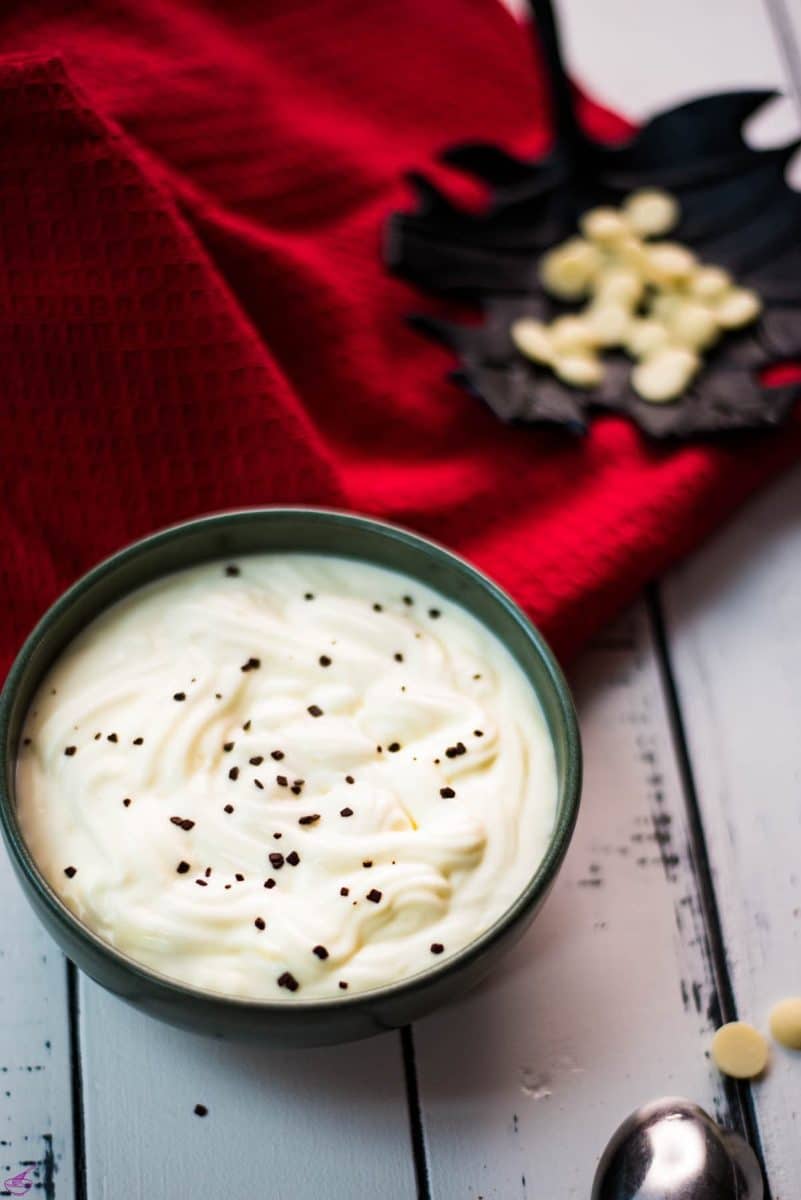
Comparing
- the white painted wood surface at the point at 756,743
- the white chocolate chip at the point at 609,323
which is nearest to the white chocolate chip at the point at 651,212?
the white chocolate chip at the point at 609,323

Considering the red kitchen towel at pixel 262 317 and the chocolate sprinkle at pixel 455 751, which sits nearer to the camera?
the chocolate sprinkle at pixel 455 751

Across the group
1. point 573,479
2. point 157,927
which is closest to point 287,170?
point 573,479

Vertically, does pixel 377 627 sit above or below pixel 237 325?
below

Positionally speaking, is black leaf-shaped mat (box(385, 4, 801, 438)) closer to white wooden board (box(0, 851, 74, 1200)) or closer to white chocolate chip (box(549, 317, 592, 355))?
white chocolate chip (box(549, 317, 592, 355))

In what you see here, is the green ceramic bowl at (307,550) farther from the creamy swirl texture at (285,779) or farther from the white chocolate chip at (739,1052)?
the white chocolate chip at (739,1052)

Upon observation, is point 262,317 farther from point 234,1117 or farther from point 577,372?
point 234,1117

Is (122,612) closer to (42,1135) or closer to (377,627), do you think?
(377,627)
